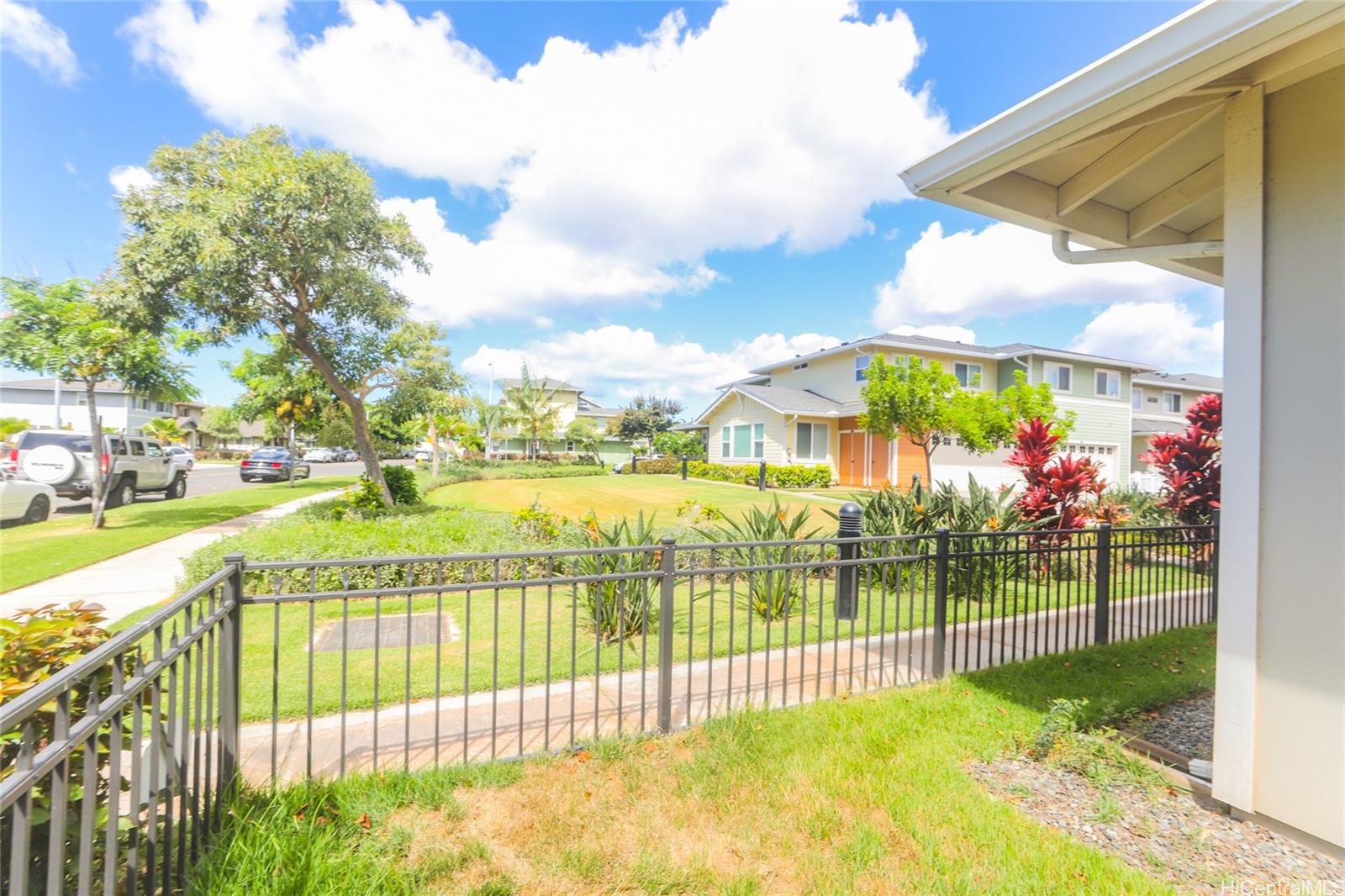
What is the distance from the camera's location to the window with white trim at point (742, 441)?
2698cm

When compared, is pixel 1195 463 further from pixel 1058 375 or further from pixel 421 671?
pixel 1058 375

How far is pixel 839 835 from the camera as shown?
2541mm

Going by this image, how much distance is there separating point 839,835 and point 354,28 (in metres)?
9.57

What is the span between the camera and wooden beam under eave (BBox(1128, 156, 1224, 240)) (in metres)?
3.87

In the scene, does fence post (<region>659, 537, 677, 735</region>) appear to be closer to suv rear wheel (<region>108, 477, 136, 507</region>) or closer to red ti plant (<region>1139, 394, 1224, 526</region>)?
red ti plant (<region>1139, 394, 1224, 526</region>)

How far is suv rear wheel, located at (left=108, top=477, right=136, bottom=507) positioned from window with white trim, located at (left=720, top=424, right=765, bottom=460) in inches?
862

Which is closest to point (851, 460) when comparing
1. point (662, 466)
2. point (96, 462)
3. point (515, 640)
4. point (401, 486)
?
point (662, 466)

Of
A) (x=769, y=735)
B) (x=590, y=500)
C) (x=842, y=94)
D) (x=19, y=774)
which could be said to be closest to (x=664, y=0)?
(x=842, y=94)

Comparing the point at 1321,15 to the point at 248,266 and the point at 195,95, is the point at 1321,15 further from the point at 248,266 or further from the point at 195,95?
the point at 195,95

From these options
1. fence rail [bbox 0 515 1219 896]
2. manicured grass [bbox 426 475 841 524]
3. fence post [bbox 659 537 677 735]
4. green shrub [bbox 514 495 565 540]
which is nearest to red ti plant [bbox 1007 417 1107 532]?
fence rail [bbox 0 515 1219 896]

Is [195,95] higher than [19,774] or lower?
higher

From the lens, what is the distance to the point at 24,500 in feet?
38.3

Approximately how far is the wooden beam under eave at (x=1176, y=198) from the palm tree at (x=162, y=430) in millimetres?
49251

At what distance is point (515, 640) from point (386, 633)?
1308 millimetres
